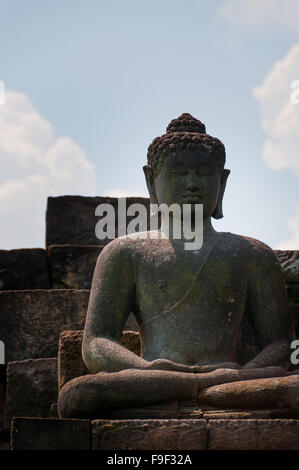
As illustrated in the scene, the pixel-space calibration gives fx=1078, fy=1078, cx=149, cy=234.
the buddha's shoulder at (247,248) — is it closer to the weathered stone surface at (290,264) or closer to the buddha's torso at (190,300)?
the buddha's torso at (190,300)

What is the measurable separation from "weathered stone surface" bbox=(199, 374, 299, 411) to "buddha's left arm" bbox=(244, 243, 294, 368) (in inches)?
33.6

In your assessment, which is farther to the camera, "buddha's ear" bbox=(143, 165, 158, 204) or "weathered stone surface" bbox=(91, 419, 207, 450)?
"buddha's ear" bbox=(143, 165, 158, 204)

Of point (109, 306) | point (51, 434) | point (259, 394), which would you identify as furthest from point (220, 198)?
point (51, 434)

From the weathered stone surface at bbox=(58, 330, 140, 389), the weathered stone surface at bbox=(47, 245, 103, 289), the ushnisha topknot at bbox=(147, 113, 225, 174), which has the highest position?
the ushnisha topknot at bbox=(147, 113, 225, 174)

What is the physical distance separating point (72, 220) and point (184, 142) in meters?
3.28

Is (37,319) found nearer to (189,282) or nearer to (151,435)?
(189,282)

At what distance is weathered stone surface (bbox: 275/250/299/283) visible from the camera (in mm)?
8984

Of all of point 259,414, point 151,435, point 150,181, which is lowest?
point 151,435

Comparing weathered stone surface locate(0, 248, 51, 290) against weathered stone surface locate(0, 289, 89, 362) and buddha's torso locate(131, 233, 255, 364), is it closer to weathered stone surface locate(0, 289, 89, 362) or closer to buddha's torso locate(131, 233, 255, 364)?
weathered stone surface locate(0, 289, 89, 362)

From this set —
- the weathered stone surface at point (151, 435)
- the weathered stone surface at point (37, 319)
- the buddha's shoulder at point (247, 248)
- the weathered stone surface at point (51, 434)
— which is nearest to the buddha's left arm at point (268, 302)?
the buddha's shoulder at point (247, 248)

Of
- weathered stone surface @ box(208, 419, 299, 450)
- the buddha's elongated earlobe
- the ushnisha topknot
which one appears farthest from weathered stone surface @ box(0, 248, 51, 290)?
weathered stone surface @ box(208, 419, 299, 450)

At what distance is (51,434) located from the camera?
21.9 feet

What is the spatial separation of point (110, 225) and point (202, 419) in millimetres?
4773
